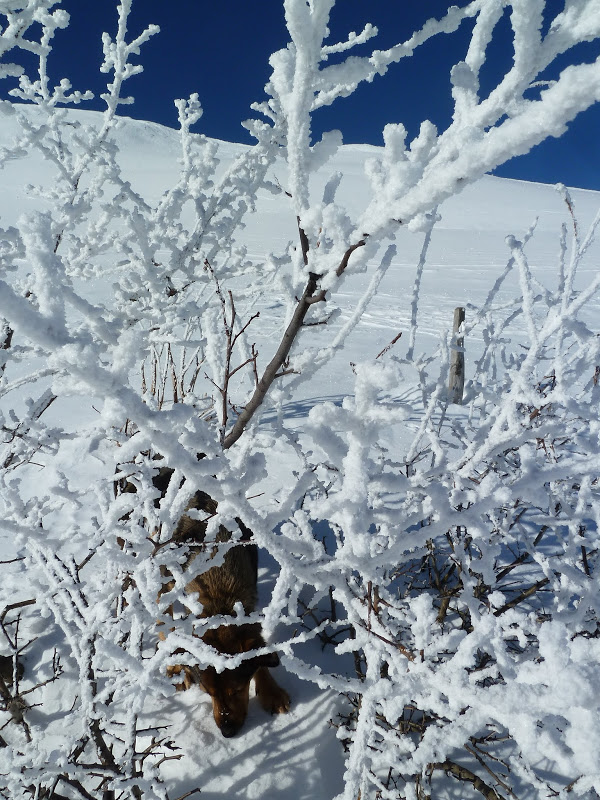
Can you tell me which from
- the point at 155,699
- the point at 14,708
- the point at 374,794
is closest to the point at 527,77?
the point at 374,794

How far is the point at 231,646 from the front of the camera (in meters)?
2.62

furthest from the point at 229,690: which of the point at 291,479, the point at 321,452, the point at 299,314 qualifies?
the point at 299,314

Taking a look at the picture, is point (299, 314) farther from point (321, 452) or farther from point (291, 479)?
point (291, 479)

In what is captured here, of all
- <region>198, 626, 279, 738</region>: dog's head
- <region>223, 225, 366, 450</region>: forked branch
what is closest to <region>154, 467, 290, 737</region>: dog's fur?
<region>198, 626, 279, 738</region>: dog's head

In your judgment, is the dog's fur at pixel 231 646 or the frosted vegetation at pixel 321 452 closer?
the frosted vegetation at pixel 321 452

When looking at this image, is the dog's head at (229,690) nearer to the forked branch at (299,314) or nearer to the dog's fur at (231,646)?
the dog's fur at (231,646)

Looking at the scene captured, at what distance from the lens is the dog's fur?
2424mm

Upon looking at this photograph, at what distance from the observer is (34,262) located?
0.70m

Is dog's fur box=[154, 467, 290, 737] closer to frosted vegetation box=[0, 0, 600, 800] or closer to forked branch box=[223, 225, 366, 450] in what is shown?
frosted vegetation box=[0, 0, 600, 800]

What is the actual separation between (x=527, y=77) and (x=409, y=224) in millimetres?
238

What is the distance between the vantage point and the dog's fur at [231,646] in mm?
2424

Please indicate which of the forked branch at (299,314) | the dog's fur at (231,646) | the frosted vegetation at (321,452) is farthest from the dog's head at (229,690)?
the forked branch at (299,314)

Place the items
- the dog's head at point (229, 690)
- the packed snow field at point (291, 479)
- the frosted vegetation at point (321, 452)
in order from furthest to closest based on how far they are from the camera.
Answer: the dog's head at point (229, 690) < the packed snow field at point (291, 479) < the frosted vegetation at point (321, 452)

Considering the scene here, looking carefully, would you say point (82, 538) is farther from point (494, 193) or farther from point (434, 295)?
point (494, 193)
